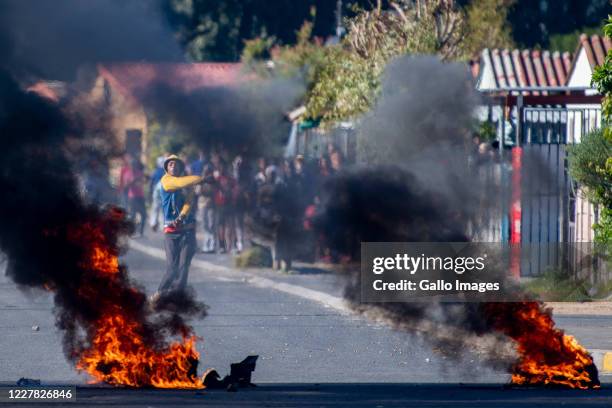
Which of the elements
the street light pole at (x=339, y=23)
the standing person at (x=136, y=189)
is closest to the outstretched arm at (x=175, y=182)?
the standing person at (x=136, y=189)

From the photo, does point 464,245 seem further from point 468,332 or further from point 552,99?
point 552,99

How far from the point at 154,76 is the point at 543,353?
160 inches

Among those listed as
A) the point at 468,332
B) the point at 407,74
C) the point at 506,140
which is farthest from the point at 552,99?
the point at 468,332

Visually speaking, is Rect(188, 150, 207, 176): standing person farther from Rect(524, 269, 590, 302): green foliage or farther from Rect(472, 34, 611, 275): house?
Rect(524, 269, 590, 302): green foliage

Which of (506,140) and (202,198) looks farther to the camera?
(506,140)

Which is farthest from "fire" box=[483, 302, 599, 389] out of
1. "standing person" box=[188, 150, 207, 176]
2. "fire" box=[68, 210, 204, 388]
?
"standing person" box=[188, 150, 207, 176]

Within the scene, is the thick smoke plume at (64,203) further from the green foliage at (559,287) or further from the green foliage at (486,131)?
the green foliage at (486,131)

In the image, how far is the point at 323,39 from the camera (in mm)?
21547

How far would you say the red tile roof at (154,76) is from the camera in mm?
11281

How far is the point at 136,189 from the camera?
19500 mm

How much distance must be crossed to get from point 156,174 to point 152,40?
7.25 metres

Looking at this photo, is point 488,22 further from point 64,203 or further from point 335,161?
point 64,203

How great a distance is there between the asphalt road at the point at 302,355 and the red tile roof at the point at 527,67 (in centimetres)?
711

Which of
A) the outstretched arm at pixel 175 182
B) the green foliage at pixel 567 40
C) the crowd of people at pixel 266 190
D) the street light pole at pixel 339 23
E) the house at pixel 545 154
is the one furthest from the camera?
the green foliage at pixel 567 40
